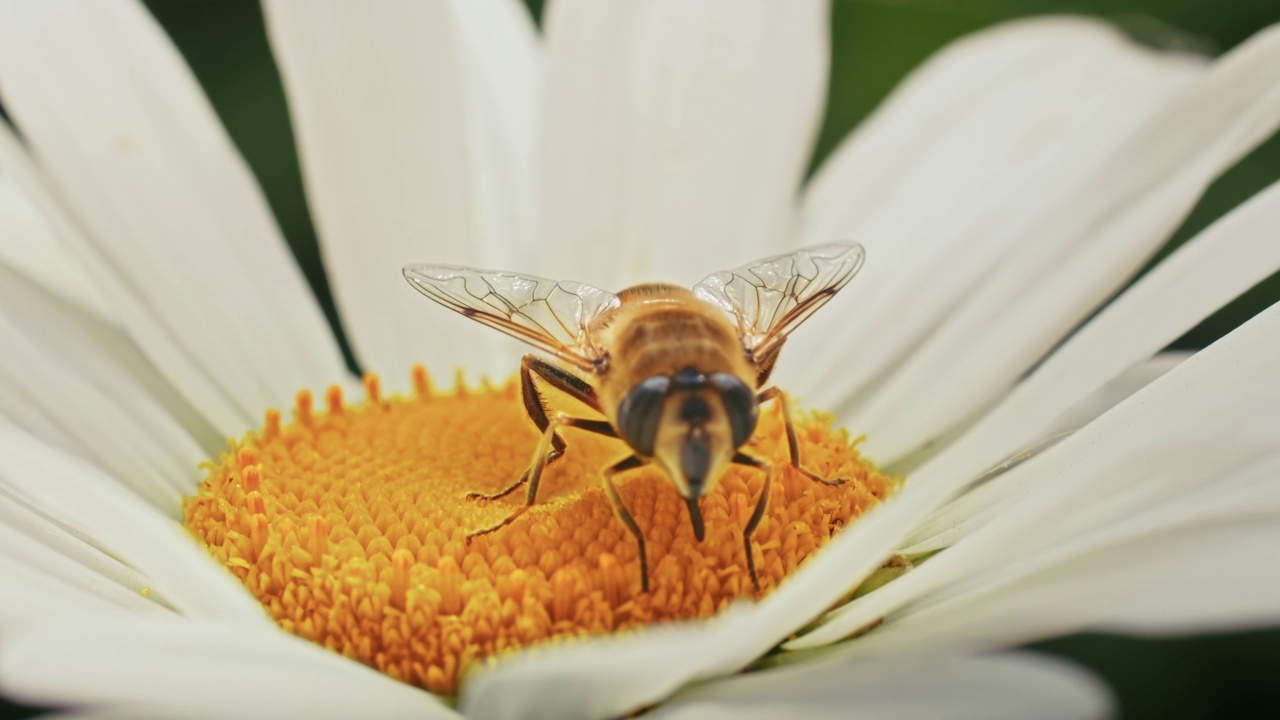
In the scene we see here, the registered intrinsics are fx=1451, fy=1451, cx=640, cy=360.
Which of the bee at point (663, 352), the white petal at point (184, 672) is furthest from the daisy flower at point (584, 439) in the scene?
the bee at point (663, 352)

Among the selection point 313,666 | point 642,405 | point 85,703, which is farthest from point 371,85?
point 85,703

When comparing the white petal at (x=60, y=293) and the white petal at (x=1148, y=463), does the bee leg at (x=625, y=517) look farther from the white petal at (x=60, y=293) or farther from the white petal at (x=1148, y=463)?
the white petal at (x=60, y=293)

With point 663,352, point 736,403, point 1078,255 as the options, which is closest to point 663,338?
point 663,352

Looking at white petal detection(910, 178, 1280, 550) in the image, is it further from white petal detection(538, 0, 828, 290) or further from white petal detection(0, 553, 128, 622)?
white petal detection(0, 553, 128, 622)

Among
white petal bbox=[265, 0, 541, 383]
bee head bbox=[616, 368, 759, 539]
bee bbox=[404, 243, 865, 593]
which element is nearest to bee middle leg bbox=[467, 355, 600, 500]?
bee bbox=[404, 243, 865, 593]

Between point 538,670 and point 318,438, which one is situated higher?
point 318,438

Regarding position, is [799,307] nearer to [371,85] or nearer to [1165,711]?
[1165,711]

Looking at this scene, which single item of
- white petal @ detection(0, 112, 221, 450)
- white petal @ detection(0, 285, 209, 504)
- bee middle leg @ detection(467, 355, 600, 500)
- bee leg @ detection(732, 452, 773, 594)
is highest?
white petal @ detection(0, 112, 221, 450)
